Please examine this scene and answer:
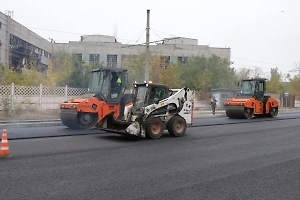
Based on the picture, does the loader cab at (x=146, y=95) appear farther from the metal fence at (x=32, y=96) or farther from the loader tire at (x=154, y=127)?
the metal fence at (x=32, y=96)

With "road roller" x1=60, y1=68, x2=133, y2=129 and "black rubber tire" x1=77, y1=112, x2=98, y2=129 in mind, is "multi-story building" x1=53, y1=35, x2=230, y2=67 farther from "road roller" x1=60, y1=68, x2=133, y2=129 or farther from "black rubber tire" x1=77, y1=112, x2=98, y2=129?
"black rubber tire" x1=77, y1=112, x2=98, y2=129

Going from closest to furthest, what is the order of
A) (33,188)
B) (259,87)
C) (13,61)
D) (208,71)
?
(33,188), (259,87), (208,71), (13,61)

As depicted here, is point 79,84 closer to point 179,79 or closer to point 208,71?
point 179,79

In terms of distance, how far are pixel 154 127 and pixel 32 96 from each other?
38.2 feet

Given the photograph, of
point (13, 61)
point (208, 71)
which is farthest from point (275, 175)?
point (13, 61)

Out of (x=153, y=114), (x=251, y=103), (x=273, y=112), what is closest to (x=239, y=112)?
(x=251, y=103)

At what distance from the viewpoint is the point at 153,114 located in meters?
12.1

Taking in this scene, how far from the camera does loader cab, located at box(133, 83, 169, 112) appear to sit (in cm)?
1225

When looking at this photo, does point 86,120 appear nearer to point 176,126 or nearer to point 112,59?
point 176,126

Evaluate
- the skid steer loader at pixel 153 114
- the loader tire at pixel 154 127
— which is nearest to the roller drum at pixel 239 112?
the skid steer loader at pixel 153 114

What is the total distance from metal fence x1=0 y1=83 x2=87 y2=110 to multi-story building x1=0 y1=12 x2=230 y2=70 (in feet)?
67.7

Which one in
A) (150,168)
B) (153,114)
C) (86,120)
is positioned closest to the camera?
(150,168)

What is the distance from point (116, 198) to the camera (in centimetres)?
531

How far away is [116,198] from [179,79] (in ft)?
102
